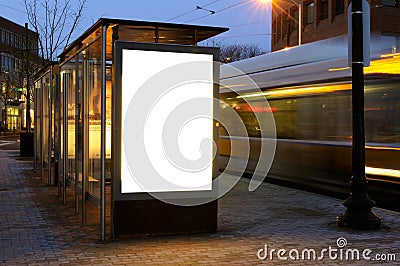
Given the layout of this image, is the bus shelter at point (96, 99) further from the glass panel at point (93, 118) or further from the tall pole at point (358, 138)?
the tall pole at point (358, 138)

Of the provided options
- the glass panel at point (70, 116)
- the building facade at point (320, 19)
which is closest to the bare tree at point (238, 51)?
the building facade at point (320, 19)

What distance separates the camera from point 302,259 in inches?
267

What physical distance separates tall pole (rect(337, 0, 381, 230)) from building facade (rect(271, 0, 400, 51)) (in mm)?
24042

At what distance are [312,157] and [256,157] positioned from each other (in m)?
3.30

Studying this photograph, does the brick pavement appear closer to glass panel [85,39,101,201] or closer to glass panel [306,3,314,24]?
glass panel [85,39,101,201]

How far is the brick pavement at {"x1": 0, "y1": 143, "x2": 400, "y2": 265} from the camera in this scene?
674 centimetres

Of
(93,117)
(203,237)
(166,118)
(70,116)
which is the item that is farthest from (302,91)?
(203,237)

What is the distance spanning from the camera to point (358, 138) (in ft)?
29.2

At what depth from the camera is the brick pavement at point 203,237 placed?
6.74 meters

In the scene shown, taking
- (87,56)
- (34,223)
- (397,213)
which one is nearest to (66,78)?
(87,56)

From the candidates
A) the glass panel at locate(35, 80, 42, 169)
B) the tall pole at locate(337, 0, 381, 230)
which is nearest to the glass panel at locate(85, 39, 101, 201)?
the tall pole at locate(337, 0, 381, 230)

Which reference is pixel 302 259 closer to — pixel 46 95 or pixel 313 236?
pixel 313 236

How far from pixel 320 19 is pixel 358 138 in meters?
36.4

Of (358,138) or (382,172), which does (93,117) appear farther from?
(382,172)
